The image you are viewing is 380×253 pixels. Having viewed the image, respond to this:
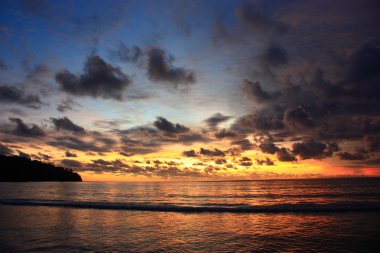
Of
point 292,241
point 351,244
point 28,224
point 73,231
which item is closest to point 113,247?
point 73,231

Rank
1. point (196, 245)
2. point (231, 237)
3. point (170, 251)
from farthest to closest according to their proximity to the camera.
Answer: point (231, 237)
point (196, 245)
point (170, 251)

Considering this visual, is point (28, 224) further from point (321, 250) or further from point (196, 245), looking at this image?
point (321, 250)

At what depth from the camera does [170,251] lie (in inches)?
650

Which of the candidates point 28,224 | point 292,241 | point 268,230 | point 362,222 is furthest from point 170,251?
point 362,222

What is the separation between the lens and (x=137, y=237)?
20.3 metres

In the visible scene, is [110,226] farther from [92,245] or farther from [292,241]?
[292,241]

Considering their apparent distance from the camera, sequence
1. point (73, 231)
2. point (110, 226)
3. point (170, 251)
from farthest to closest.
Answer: point (110, 226) < point (73, 231) < point (170, 251)

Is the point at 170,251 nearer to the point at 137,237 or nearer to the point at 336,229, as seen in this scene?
the point at 137,237

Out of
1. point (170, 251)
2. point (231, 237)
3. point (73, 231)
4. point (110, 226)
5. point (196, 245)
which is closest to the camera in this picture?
point (170, 251)

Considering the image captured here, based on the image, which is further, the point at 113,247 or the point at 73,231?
the point at 73,231

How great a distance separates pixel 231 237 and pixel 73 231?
1271 centimetres

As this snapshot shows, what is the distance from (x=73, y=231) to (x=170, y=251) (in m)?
10.3

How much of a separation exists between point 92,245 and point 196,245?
6679 millimetres

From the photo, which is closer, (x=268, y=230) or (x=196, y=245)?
(x=196, y=245)
